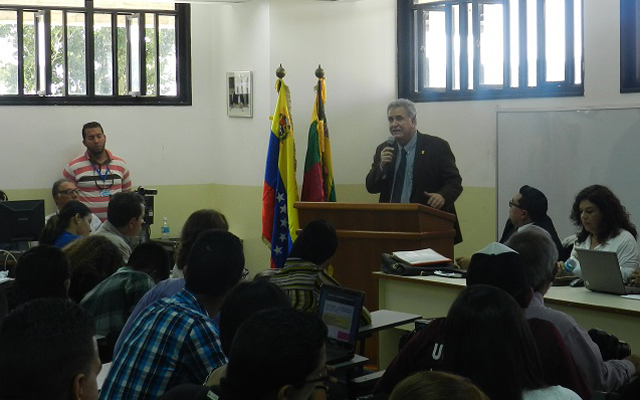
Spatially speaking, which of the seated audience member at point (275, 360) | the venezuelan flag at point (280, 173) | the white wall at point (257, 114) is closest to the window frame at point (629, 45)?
the white wall at point (257, 114)

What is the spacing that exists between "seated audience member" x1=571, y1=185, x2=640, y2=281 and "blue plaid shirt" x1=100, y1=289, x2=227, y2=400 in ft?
11.5

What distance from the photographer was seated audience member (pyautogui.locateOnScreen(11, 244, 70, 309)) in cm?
378

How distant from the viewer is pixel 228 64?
9445 millimetres

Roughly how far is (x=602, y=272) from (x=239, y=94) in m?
5.30

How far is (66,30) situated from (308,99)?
2.42m

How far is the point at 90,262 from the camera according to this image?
441 cm

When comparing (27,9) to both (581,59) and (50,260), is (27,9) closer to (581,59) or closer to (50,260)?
(581,59)

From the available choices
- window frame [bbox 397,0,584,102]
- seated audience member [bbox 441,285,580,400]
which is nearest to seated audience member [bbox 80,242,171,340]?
seated audience member [bbox 441,285,580,400]

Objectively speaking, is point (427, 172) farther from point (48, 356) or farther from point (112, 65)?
point (48, 356)

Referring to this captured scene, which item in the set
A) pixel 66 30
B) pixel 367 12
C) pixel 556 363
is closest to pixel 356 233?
pixel 556 363

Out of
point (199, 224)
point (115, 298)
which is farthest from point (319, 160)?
point (115, 298)

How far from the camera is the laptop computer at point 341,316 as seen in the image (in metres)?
3.79

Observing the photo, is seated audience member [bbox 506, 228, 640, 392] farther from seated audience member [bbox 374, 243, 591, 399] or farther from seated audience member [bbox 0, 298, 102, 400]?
seated audience member [bbox 0, 298, 102, 400]

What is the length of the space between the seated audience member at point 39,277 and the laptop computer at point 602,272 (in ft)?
8.27
